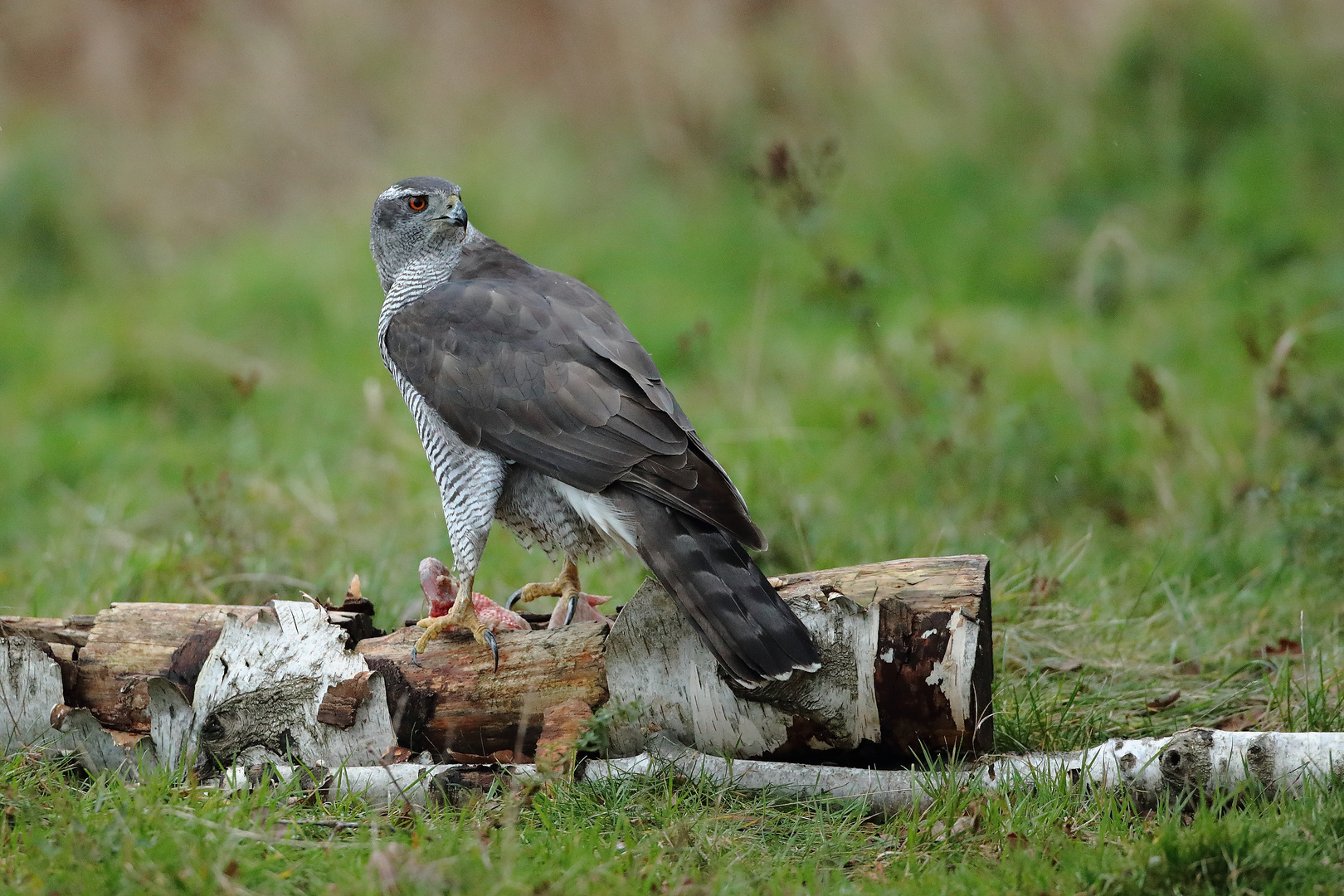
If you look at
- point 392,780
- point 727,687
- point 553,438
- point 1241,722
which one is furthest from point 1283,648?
point 392,780

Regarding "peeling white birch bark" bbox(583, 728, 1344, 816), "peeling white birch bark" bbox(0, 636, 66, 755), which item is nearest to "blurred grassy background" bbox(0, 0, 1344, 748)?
"peeling white birch bark" bbox(583, 728, 1344, 816)

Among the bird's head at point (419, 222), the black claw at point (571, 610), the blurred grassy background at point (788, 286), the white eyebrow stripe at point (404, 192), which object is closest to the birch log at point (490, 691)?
the black claw at point (571, 610)

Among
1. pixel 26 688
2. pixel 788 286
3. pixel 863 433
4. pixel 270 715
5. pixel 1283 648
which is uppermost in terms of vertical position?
pixel 788 286

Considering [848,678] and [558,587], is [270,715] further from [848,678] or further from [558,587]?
[848,678]

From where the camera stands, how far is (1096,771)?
9.92ft

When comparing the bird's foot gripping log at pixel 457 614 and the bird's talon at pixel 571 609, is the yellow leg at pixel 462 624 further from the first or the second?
the bird's talon at pixel 571 609

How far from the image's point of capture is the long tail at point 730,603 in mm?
2939

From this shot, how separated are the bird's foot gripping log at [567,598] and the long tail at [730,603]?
44 cm

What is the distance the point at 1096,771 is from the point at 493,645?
1540 millimetres

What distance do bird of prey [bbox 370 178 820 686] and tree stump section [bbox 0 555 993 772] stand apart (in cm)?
12

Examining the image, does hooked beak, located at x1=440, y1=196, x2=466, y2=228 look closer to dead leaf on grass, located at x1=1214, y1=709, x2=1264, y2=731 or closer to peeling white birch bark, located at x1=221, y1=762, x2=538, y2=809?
peeling white birch bark, located at x1=221, y1=762, x2=538, y2=809

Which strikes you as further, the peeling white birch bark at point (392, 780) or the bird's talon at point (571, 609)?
the bird's talon at point (571, 609)

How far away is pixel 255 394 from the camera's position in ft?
23.6

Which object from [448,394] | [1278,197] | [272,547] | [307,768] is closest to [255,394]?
[272,547]
